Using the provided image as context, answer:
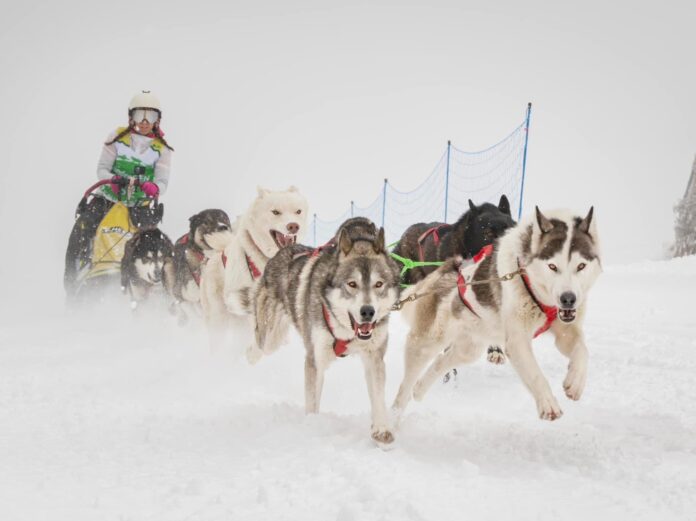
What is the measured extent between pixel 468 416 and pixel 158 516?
7.60ft

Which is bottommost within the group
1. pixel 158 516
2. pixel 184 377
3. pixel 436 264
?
pixel 184 377

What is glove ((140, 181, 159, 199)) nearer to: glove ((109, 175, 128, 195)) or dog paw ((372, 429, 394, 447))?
glove ((109, 175, 128, 195))

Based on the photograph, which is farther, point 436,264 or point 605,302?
point 605,302

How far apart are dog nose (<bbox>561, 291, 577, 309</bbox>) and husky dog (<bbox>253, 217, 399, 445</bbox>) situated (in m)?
0.93

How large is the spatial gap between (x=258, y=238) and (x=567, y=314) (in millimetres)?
2940

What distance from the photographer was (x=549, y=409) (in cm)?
292

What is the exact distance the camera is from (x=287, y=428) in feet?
10.6

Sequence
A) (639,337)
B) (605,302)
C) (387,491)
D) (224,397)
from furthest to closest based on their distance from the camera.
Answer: (605,302) → (639,337) → (224,397) → (387,491)

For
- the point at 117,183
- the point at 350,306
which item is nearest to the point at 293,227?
the point at 350,306

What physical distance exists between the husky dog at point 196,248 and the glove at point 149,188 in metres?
1.02

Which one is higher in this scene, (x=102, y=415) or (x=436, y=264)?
(x=436, y=264)

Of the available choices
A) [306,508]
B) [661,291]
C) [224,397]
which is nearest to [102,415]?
[224,397]

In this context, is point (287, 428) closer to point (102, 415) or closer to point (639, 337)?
point (102, 415)

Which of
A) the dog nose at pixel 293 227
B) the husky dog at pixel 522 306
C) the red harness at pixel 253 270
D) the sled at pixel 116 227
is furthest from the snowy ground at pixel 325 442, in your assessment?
Result: the sled at pixel 116 227
